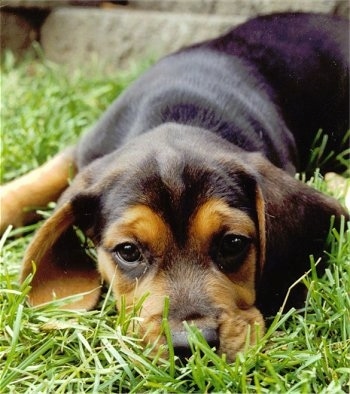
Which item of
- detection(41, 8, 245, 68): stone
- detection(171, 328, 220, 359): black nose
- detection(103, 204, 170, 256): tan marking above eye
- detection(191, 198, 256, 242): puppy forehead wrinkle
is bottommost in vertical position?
detection(41, 8, 245, 68): stone

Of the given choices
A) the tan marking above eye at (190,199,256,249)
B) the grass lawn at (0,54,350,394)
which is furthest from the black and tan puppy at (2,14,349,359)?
the grass lawn at (0,54,350,394)

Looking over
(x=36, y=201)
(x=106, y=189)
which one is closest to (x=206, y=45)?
(x=36, y=201)

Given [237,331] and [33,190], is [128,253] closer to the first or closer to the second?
[237,331]

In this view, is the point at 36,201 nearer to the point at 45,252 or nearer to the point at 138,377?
the point at 45,252

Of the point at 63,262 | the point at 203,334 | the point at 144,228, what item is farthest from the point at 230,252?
the point at 63,262

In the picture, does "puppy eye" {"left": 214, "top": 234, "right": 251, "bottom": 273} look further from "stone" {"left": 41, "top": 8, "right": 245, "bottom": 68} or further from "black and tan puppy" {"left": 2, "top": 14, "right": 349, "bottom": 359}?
"stone" {"left": 41, "top": 8, "right": 245, "bottom": 68}

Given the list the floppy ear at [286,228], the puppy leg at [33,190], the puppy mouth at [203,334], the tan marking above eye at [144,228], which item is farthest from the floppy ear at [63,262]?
the floppy ear at [286,228]
